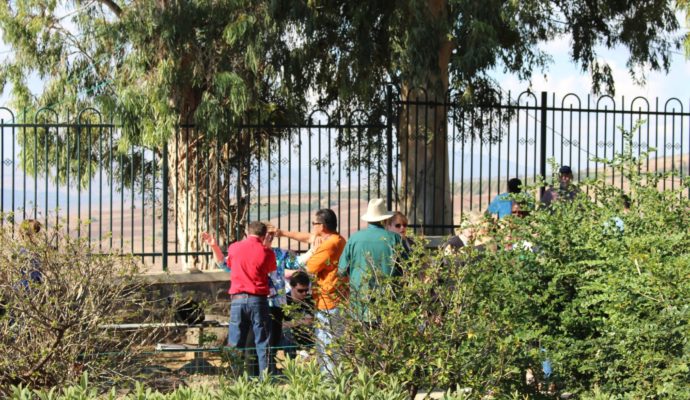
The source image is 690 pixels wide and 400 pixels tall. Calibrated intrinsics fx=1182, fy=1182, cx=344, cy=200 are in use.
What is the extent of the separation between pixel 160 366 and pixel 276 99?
11223 millimetres

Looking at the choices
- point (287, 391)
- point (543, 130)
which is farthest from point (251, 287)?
point (543, 130)

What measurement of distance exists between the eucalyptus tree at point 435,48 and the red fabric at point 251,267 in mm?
4548

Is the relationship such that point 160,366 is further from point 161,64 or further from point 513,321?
point 161,64

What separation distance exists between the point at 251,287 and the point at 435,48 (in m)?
7.37

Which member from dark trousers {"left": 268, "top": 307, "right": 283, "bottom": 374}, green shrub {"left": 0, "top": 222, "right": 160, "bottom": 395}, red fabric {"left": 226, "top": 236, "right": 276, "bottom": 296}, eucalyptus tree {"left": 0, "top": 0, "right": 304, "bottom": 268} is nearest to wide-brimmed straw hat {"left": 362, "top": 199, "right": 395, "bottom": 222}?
red fabric {"left": 226, "top": 236, "right": 276, "bottom": 296}

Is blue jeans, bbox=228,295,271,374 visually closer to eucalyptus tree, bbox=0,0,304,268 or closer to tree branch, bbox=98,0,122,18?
eucalyptus tree, bbox=0,0,304,268

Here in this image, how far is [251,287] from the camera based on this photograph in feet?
32.1

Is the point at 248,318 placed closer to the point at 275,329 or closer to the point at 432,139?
the point at 275,329

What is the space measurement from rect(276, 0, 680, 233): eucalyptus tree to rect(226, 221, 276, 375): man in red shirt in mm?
4542

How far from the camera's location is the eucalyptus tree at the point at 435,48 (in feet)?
52.8

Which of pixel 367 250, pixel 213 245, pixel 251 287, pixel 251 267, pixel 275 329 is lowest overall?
pixel 275 329

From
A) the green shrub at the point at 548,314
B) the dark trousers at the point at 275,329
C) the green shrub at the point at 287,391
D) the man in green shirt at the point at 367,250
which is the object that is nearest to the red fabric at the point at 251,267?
the dark trousers at the point at 275,329

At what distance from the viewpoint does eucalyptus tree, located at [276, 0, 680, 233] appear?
16.1 meters

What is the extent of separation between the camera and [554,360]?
7.11 meters
